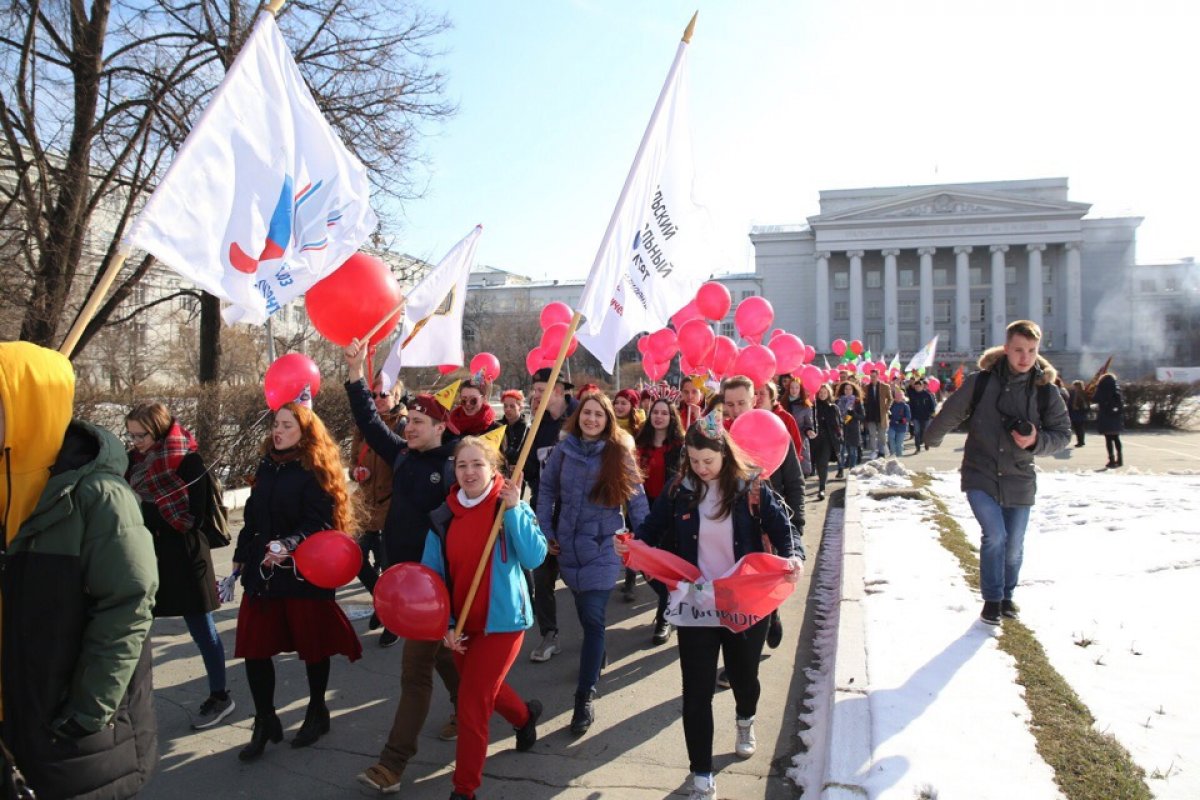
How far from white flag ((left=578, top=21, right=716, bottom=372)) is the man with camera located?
1.95 m

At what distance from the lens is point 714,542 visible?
3777mm

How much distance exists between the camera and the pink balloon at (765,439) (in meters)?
4.66

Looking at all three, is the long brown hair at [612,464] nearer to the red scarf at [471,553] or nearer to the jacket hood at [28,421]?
the red scarf at [471,553]

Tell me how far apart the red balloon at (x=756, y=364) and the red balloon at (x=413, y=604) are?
5.51 m

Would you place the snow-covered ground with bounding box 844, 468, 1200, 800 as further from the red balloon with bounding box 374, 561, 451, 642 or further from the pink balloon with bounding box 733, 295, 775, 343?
the pink balloon with bounding box 733, 295, 775, 343

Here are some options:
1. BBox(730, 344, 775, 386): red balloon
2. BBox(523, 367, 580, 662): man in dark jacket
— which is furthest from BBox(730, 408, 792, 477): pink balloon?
BBox(730, 344, 775, 386): red balloon

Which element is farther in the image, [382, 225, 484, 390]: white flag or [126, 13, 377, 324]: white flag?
[382, 225, 484, 390]: white flag

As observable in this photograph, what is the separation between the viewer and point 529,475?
7.46m

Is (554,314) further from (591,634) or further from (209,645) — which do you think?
(209,645)

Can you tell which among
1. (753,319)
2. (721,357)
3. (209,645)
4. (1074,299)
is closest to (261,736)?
(209,645)

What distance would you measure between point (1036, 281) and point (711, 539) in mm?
85345

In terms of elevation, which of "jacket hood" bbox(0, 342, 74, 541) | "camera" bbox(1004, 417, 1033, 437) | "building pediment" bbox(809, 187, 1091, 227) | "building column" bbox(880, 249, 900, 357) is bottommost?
"camera" bbox(1004, 417, 1033, 437)

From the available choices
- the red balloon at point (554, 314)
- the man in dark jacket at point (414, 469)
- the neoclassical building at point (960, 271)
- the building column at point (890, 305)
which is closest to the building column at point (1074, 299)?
the neoclassical building at point (960, 271)

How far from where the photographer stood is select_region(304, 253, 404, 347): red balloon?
5266 mm
